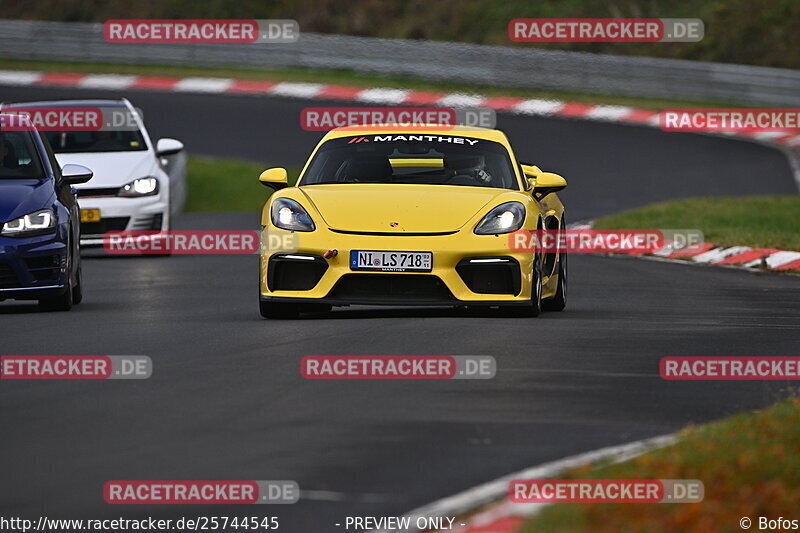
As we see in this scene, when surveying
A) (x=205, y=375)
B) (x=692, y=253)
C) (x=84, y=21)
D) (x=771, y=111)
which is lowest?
(x=84, y=21)

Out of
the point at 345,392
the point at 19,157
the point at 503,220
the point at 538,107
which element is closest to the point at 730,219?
the point at 19,157

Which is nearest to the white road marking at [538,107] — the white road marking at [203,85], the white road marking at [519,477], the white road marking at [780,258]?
the white road marking at [203,85]

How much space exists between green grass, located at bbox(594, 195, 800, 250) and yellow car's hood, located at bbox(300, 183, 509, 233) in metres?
7.57

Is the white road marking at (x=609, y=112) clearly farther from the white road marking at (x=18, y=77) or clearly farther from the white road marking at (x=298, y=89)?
the white road marking at (x=18, y=77)

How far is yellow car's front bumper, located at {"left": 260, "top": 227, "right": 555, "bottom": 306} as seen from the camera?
11703 millimetres

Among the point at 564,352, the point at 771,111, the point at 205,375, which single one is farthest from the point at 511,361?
the point at 771,111

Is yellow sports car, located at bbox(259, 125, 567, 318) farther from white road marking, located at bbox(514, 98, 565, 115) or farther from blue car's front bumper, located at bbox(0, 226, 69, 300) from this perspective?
white road marking, located at bbox(514, 98, 565, 115)

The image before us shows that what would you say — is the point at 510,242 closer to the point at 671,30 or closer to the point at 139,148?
the point at 139,148

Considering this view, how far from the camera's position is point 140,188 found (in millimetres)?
19516

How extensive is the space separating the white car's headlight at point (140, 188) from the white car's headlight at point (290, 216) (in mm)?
7418

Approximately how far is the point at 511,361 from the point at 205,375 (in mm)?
1647

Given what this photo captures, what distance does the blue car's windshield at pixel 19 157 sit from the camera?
1384 cm

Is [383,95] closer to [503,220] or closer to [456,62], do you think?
[456,62]

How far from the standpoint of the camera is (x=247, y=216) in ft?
81.4
